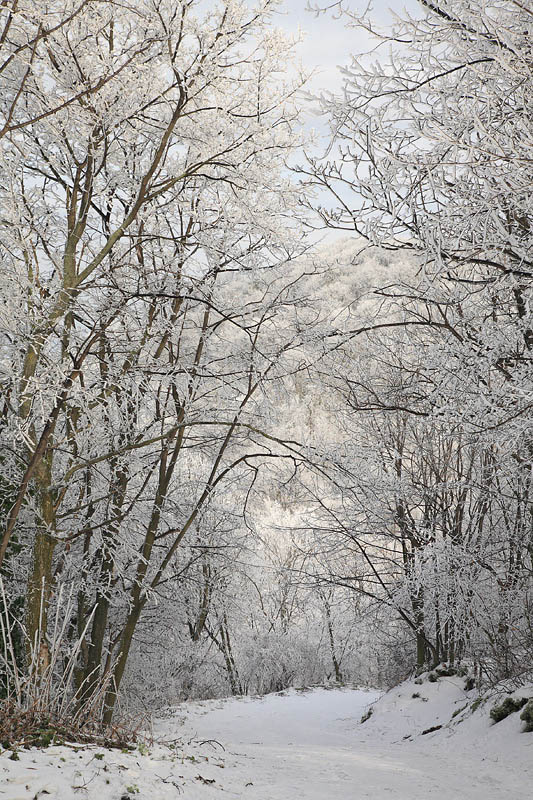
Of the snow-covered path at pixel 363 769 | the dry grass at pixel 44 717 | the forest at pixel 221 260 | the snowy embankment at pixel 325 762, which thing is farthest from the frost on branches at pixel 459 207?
the dry grass at pixel 44 717

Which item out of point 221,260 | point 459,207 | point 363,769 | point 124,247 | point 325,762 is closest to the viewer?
point 459,207

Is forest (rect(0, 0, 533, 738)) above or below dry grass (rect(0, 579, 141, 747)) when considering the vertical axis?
above

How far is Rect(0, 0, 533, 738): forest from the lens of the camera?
3.54 metres

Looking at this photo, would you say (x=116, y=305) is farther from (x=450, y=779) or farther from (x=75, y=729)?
(x=450, y=779)

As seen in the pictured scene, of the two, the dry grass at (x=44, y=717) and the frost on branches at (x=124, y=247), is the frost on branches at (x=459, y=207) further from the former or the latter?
the dry grass at (x=44, y=717)

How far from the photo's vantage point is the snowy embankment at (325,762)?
117 inches

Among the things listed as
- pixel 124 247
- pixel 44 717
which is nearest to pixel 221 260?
pixel 124 247

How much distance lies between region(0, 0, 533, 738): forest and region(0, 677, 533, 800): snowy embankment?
52 centimetres

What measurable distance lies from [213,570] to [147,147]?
631 centimetres

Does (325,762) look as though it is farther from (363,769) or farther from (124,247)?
(124,247)

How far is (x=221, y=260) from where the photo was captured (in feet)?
20.2

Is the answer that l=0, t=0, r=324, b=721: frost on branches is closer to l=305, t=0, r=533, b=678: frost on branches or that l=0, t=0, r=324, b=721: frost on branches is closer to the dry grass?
the dry grass

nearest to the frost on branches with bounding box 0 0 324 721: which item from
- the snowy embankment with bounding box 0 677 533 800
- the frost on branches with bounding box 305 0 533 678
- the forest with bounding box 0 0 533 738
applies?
the forest with bounding box 0 0 533 738

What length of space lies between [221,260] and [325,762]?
467 cm
